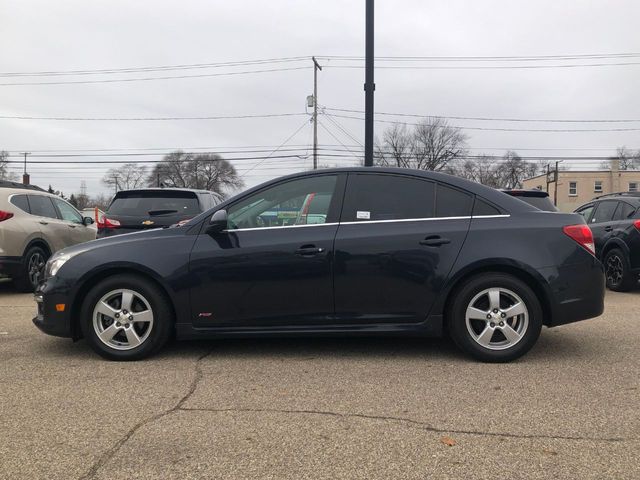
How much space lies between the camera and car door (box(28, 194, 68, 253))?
8.80 m

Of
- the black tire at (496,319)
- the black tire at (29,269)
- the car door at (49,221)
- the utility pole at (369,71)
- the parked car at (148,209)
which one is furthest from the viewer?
the utility pole at (369,71)

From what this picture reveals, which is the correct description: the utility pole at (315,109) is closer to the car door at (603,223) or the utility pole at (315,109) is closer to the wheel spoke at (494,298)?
the car door at (603,223)

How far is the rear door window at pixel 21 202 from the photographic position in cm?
838

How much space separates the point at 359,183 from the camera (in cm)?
458

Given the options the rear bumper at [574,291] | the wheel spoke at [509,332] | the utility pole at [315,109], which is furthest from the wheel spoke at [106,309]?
the utility pole at [315,109]

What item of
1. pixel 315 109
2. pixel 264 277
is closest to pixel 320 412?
pixel 264 277

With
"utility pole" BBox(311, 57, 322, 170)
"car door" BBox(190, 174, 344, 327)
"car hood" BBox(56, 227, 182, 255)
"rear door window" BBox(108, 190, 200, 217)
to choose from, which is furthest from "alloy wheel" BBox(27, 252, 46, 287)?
"utility pole" BBox(311, 57, 322, 170)

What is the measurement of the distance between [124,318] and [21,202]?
5.35m

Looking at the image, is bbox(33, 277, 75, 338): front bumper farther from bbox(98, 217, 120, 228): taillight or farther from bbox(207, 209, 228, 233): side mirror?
bbox(98, 217, 120, 228): taillight

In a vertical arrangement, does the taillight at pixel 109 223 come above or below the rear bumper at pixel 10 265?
above

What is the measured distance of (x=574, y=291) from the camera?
4355 mm

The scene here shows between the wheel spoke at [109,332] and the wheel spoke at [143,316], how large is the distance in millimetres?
A: 170

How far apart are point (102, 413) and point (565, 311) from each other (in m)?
3.56

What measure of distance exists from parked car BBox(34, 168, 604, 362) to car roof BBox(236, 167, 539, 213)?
4 cm
